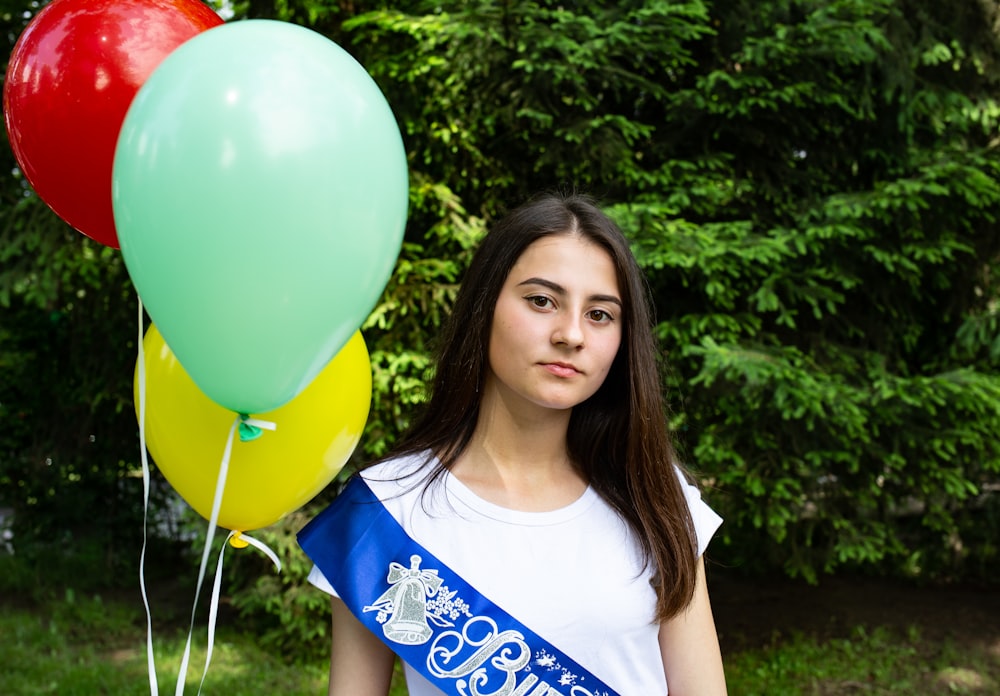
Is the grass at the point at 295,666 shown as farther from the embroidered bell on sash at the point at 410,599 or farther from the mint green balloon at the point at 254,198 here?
the mint green balloon at the point at 254,198

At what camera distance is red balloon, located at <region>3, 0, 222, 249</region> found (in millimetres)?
1439

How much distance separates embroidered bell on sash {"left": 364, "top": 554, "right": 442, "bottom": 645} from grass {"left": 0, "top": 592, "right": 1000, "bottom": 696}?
2851mm

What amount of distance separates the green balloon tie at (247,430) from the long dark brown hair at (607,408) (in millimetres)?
406

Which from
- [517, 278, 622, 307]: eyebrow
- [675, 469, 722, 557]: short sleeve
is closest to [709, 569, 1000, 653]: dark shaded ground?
[675, 469, 722, 557]: short sleeve

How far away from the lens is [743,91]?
162 inches

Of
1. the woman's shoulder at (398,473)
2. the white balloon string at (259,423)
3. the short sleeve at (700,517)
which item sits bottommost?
the short sleeve at (700,517)

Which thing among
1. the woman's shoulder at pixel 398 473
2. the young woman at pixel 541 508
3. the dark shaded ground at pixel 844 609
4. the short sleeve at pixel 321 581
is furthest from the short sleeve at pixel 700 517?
the dark shaded ground at pixel 844 609

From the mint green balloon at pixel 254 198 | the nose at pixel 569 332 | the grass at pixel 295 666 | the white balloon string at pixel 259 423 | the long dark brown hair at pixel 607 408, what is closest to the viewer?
the mint green balloon at pixel 254 198

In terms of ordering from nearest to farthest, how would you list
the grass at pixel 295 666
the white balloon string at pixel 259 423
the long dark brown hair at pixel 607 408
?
the white balloon string at pixel 259 423, the long dark brown hair at pixel 607 408, the grass at pixel 295 666

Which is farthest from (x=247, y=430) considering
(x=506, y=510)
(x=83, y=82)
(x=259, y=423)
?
(x=83, y=82)

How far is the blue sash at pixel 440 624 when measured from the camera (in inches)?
62.1

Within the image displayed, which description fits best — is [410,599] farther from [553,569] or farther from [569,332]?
[569,332]

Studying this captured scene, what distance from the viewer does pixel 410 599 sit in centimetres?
161

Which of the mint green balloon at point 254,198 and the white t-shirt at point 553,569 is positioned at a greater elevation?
the mint green balloon at point 254,198
